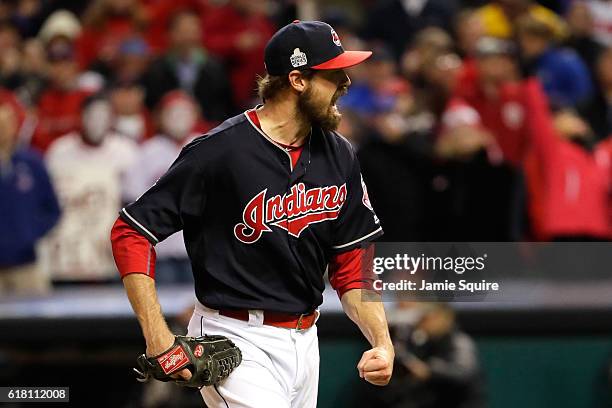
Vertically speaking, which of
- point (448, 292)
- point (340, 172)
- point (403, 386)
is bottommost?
point (403, 386)

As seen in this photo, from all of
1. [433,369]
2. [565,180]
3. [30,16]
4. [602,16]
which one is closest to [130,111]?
[30,16]

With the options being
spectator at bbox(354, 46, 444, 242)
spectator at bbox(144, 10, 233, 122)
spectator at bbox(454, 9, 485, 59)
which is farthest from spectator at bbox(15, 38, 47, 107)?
spectator at bbox(454, 9, 485, 59)

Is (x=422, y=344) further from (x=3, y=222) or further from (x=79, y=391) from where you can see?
(x=3, y=222)

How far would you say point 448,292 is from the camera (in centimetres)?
457

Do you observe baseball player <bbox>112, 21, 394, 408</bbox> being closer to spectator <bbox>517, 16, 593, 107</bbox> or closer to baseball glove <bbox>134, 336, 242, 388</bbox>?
baseball glove <bbox>134, 336, 242, 388</bbox>

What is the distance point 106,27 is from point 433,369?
200 inches

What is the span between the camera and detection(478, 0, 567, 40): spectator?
8812mm

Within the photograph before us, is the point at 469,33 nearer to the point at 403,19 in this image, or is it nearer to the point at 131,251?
the point at 403,19

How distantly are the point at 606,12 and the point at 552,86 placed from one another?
1800 millimetres

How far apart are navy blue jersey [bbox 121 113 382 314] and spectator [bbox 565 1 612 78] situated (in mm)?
4902

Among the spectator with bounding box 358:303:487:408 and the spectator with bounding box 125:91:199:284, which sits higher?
the spectator with bounding box 125:91:199:284

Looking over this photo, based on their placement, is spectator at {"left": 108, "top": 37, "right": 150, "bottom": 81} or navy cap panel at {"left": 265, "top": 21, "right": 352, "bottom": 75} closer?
navy cap panel at {"left": 265, "top": 21, "right": 352, "bottom": 75}

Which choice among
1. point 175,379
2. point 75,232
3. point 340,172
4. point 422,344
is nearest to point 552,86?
point 422,344

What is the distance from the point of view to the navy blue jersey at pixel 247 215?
3.75 m
